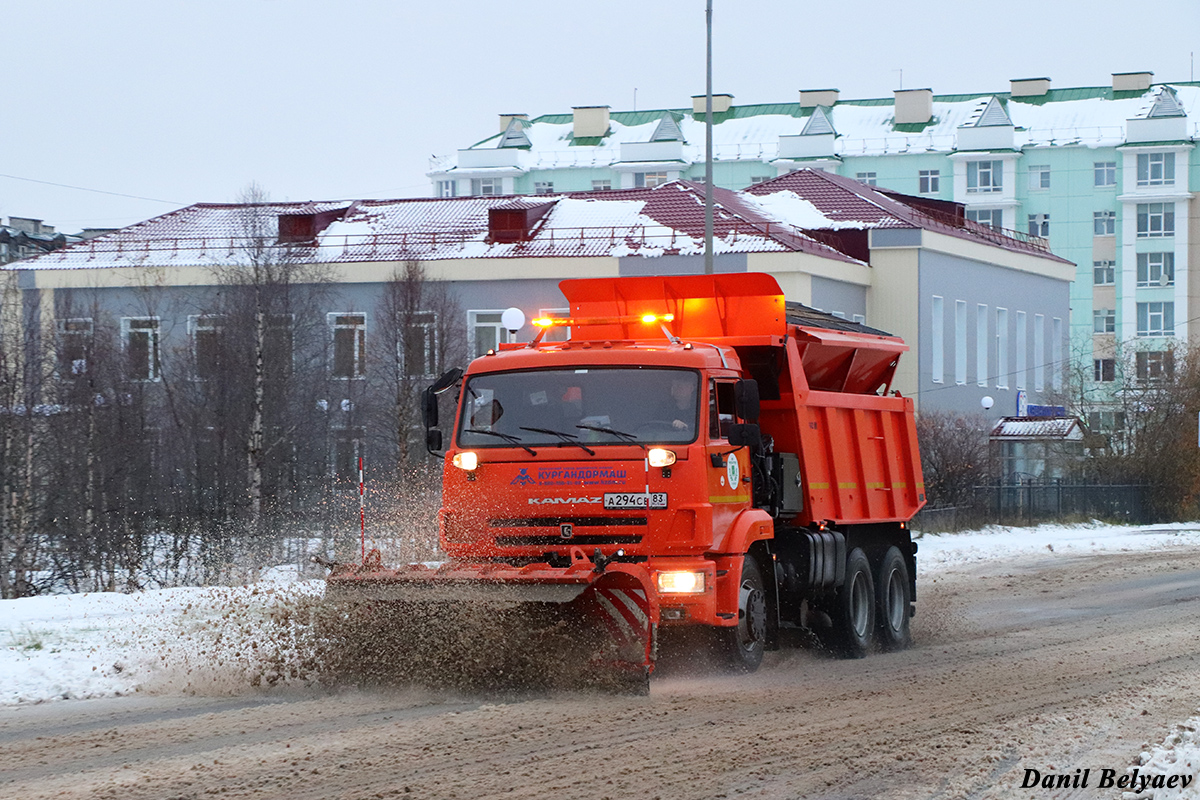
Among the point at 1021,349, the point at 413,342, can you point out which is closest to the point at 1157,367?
the point at 1021,349

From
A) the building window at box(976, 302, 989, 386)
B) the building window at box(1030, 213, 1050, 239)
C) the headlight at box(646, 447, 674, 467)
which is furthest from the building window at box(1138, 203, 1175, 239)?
the headlight at box(646, 447, 674, 467)

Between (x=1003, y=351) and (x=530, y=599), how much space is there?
4836cm

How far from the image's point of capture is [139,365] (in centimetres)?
3766

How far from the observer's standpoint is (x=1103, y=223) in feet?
275

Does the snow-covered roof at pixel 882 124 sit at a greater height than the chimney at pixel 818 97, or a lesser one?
lesser

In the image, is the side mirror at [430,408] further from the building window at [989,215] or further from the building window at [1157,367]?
the building window at [989,215]

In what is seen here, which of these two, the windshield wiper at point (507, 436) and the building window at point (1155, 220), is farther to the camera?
the building window at point (1155, 220)

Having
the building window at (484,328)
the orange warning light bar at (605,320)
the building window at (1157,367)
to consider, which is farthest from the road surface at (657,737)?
the building window at (1157,367)

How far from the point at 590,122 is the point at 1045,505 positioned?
170 ft

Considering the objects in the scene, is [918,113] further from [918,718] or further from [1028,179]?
[918,718]

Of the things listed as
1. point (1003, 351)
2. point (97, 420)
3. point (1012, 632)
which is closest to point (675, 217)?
point (1003, 351)

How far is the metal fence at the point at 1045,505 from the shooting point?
128 ft

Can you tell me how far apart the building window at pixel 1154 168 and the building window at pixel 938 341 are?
35.3 m

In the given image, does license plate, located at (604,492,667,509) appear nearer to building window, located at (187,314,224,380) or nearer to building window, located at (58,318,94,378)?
building window, located at (58,318,94,378)
